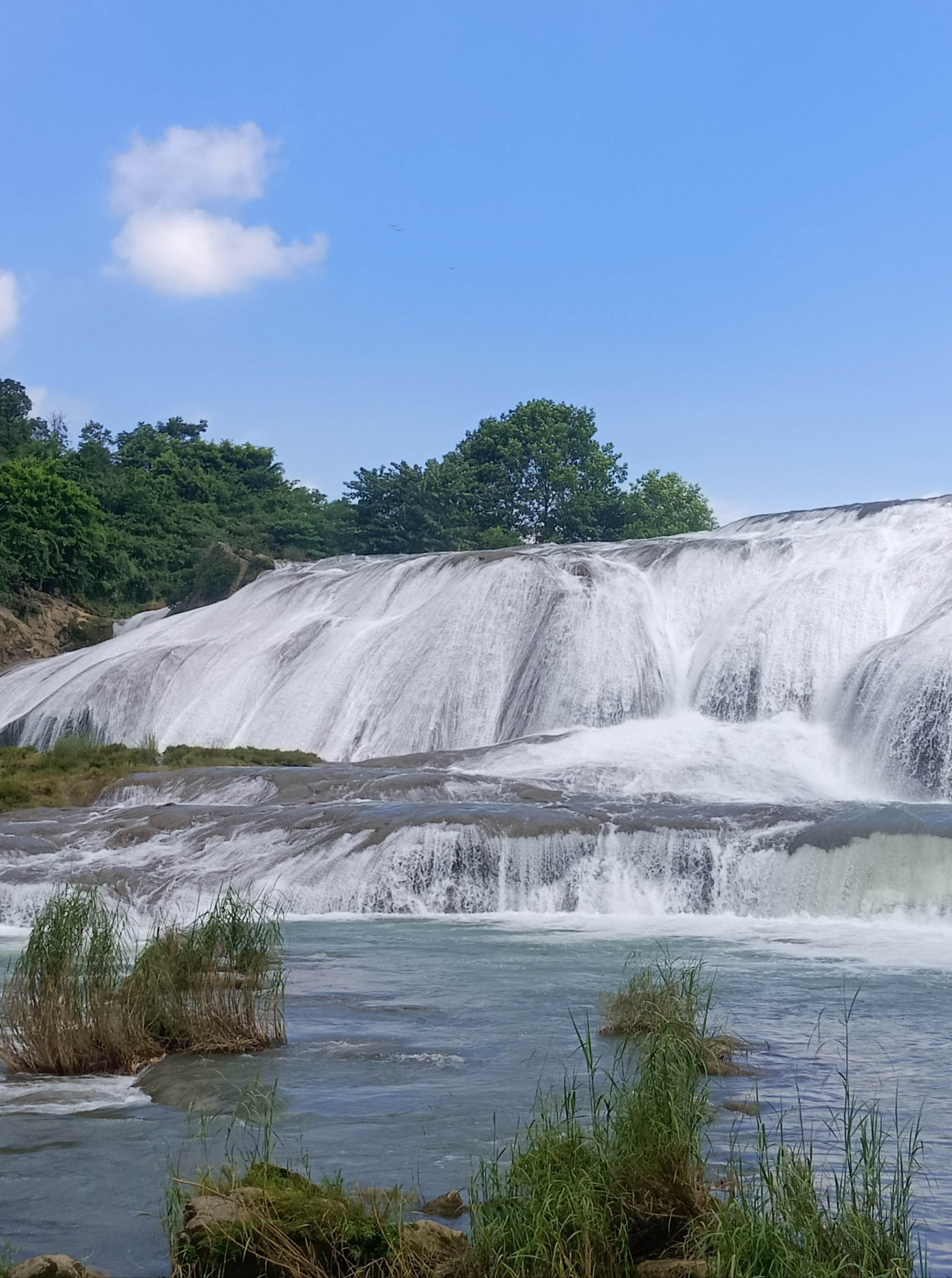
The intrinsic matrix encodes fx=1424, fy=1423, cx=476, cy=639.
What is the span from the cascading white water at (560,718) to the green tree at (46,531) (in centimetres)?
747

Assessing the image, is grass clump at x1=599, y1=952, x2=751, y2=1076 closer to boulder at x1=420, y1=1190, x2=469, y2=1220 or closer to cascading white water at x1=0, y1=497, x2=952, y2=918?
boulder at x1=420, y1=1190, x2=469, y2=1220

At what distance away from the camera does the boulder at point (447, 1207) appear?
555 centimetres

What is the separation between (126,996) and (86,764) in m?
16.8

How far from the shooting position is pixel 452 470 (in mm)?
56562

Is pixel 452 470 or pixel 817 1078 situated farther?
pixel 452 470

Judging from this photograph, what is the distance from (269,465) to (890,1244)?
200 ft

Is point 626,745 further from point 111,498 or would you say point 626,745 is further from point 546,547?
point 111,498

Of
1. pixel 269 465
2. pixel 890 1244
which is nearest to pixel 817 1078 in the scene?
pixel 890 1244

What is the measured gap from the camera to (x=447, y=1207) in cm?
559

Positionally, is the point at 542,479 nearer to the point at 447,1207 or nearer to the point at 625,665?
the point at 625,665

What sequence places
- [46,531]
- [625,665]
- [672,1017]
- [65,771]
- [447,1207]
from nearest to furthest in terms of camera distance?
[447,1207]
[672,1017]
[65,771]
[625,665]
[46,531]

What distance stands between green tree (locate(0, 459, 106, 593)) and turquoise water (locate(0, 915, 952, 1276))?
33.0 m

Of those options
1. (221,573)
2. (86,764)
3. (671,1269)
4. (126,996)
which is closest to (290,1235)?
(671,1269)

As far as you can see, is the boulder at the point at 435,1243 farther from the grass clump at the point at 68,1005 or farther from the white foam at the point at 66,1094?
the grass clump at the point at 68,1005
